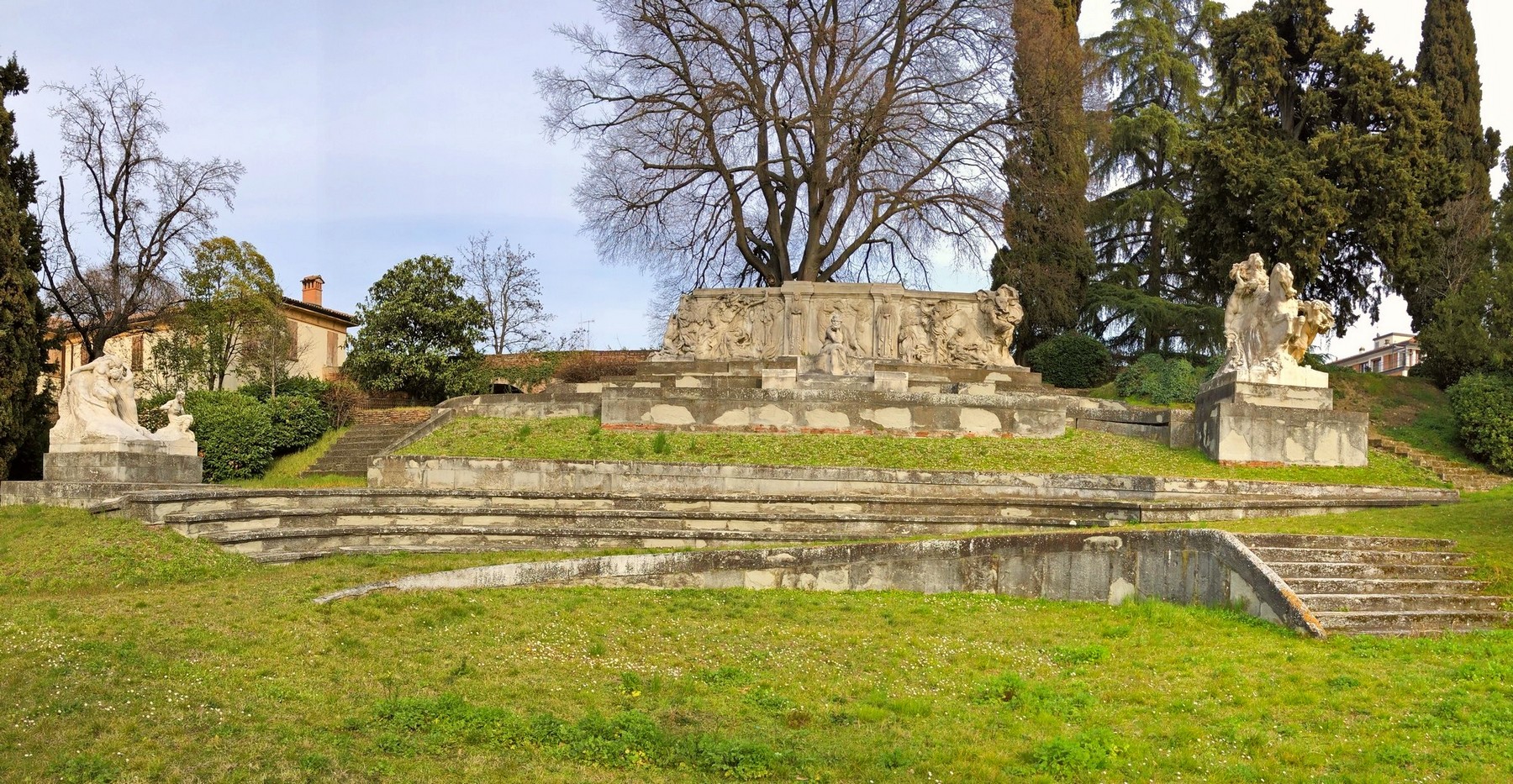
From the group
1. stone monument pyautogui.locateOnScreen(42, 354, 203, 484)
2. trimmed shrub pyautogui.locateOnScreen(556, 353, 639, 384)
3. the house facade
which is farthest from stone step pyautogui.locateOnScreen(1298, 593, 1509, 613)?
the house facade

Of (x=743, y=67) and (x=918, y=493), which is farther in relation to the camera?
(x=743, y=67)

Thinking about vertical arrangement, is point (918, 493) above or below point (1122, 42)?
below

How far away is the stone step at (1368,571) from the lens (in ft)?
34.1

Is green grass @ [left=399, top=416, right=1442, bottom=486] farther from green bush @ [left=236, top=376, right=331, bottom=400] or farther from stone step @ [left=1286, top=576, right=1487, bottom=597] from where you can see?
green bush @ [left=236, top=376, right=331, bottom=400]

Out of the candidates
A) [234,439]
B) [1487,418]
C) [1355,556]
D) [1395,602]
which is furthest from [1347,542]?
[234,439]

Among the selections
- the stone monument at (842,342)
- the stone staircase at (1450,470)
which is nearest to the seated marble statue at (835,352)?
the stone monument at (842,342)

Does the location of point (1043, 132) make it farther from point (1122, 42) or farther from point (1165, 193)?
point (1122, 42)

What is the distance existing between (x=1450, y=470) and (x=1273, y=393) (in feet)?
11.2

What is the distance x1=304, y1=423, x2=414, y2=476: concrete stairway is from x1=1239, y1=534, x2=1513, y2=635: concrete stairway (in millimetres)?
15145

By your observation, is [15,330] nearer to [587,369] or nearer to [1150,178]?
[587,369]

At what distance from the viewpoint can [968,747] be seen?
648 centimetres

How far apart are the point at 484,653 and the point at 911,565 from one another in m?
4.69

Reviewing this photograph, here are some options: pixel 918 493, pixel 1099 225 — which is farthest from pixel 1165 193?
pixel 918 493

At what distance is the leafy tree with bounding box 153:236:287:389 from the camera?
27891 mm
